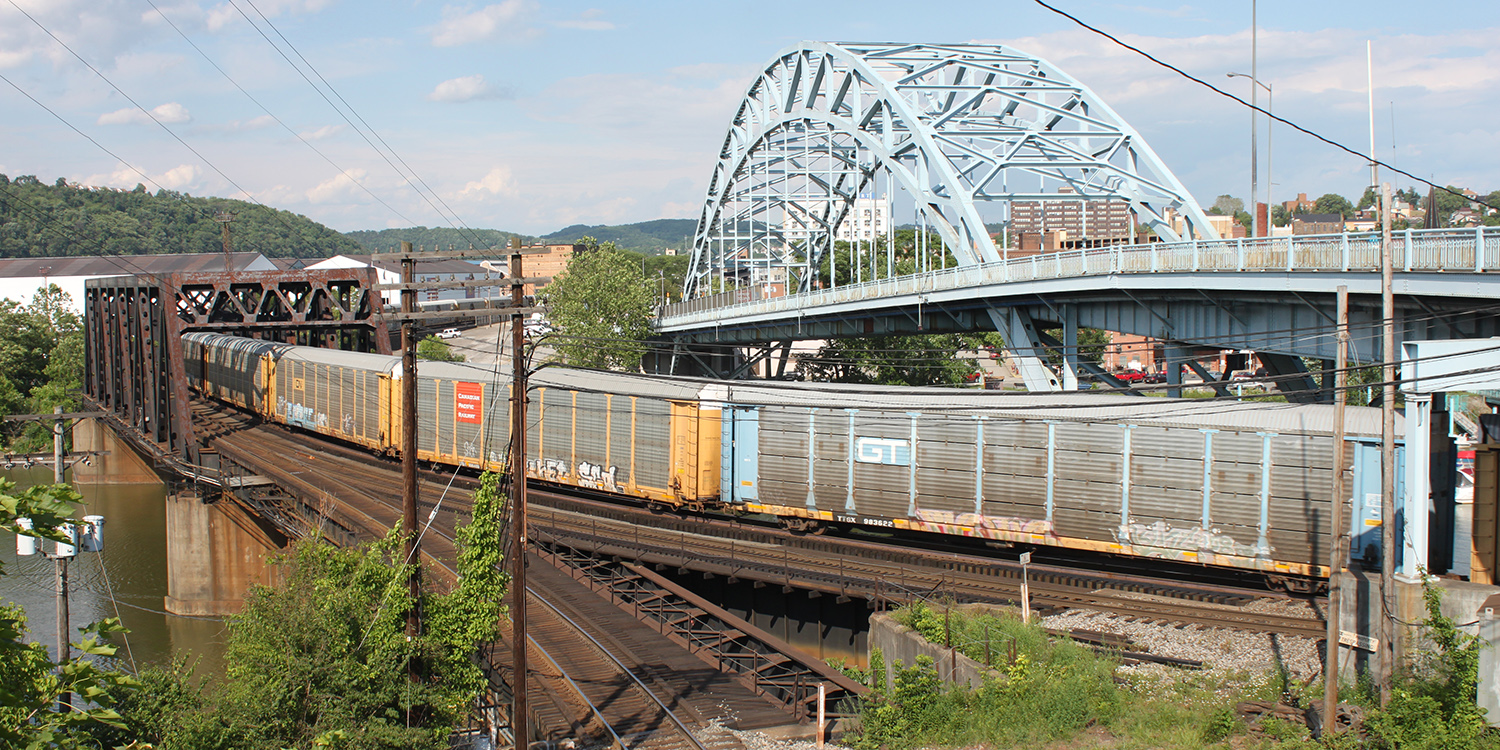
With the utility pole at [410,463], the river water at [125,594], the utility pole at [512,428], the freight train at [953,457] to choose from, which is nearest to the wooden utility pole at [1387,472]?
the freight train at [953,457]

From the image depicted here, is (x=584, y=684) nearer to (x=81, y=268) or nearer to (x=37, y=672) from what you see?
(x=37, y=672)

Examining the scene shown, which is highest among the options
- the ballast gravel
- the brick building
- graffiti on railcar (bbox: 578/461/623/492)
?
the brick building

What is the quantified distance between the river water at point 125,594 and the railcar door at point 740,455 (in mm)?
15700

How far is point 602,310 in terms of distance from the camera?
205 feet

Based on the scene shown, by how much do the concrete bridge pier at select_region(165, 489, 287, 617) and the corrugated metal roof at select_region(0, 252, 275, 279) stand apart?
7979cm

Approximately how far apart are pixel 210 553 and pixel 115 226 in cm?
13448

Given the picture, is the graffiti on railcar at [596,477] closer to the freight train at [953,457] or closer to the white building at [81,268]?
the freight train at [953,457]

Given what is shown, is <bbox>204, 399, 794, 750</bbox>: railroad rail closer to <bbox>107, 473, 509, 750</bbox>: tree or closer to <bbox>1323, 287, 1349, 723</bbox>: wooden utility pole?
<bbox>107, 473, 509, 750</bbox>: tree

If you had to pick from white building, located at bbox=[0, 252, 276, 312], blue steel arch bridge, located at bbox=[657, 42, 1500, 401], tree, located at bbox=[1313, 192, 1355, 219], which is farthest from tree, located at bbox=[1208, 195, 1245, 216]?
white building, located at bbox=[0, 252, 276, 312]

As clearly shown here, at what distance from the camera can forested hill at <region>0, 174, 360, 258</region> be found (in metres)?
137

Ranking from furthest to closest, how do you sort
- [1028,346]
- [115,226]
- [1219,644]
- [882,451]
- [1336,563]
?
[115,226] < [1028,346] < [882,451] < [1219,644] < [1336,563]

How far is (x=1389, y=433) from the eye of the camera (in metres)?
13.6

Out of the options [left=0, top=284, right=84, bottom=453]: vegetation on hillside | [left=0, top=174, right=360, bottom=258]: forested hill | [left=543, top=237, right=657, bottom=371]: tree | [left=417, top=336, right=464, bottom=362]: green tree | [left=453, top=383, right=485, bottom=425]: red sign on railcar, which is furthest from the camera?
[left=0, top=174, right=360, bottom=258]: forested hill

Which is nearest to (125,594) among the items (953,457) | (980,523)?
(953,457)
